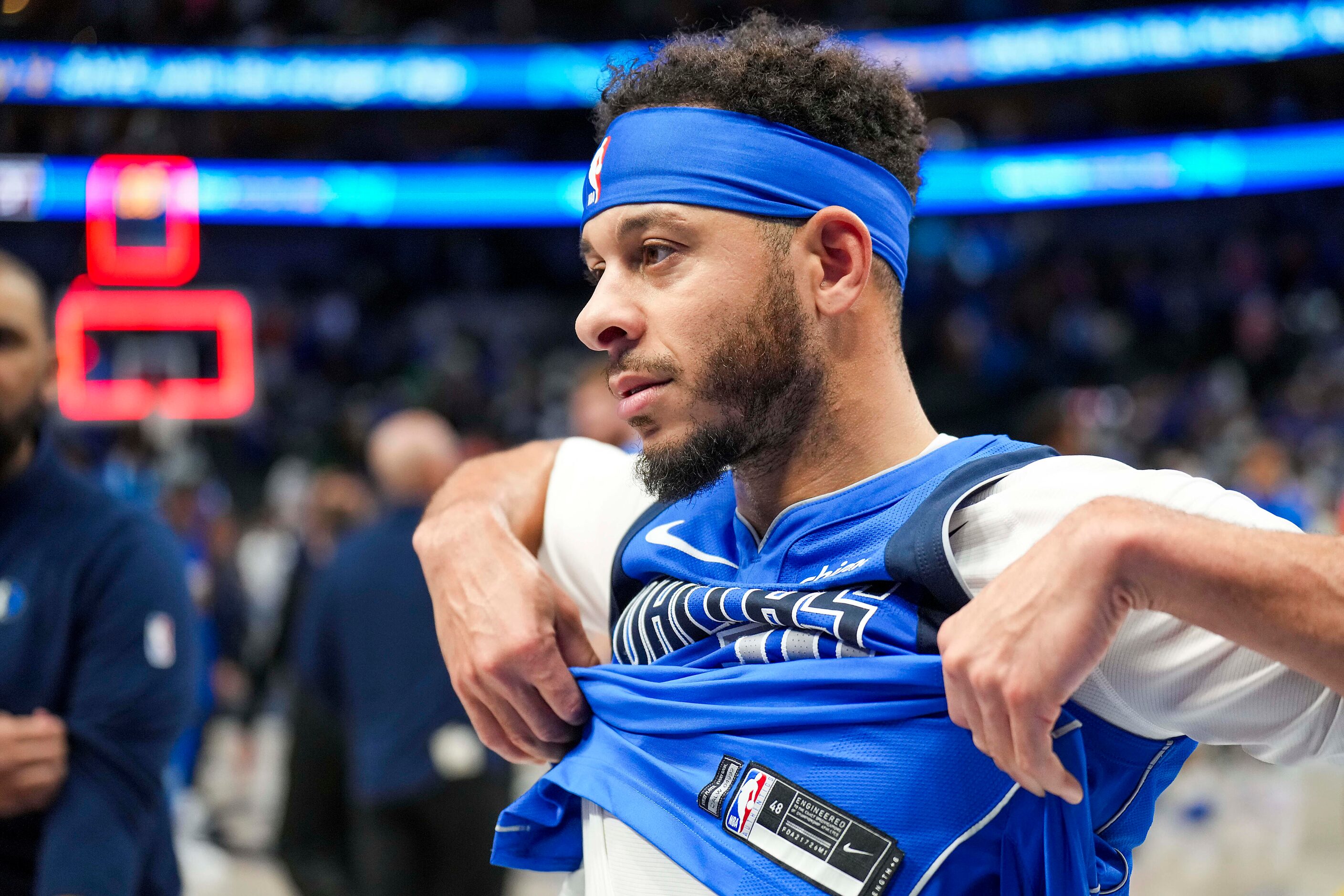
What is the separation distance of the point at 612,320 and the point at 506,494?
1.57 feet

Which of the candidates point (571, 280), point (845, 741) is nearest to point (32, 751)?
point (845, 741)

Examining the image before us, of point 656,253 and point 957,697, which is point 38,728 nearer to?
→ point 656,253

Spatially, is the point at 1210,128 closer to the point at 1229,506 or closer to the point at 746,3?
the point at 746,3

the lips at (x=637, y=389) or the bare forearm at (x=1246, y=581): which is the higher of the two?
the lips at (x=637, y=389)

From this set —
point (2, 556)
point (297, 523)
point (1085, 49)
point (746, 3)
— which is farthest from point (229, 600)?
point (1085, 49)

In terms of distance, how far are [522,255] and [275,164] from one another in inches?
139

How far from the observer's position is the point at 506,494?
5.82ft

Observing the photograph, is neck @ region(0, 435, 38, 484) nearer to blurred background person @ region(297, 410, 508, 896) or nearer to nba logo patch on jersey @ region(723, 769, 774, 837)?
nba logo patch on jersey @ region(723, 769, 774, 837)

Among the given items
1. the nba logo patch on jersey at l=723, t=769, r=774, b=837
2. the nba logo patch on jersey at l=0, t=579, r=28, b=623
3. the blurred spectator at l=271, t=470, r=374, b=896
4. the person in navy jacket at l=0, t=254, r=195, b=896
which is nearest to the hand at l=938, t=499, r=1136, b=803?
the nba logo patch on jersey at l=723, t=769, r=774, b=837

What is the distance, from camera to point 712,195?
1375 mm

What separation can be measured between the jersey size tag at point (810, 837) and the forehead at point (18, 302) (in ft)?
4.88

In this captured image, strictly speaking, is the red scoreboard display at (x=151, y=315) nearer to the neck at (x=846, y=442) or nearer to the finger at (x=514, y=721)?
the finger at (x=514, y=721)

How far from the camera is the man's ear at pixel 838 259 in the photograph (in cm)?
142

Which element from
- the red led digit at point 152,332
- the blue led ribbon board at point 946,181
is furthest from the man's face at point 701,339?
the blue led ribbon board at point 946,181
